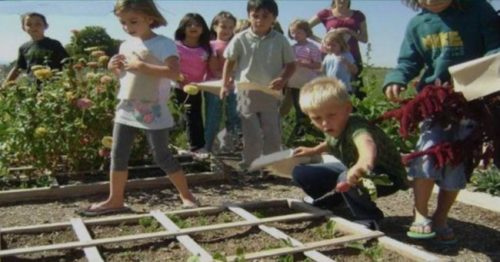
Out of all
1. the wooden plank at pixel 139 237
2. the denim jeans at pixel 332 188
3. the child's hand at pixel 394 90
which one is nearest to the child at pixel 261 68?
the denim jeans at pixel 332 188

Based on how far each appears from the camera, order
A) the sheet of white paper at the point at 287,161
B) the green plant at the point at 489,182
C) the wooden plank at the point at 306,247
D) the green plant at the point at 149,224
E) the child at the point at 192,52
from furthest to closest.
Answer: the child at the point at 192,52 < the green plant at the point at 489,182 < the sheet of white paper at the point at 287,161 < the green plant at the point at 149,224 < the wooden plank at the point at 306,247

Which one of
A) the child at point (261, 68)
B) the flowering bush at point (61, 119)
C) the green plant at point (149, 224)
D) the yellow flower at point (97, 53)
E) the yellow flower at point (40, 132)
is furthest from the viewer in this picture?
the yellow flower at point (97, 53)

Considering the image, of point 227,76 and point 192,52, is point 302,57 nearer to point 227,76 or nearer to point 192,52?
point 192,52

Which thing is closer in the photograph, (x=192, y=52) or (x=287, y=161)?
(x=287, y=161)

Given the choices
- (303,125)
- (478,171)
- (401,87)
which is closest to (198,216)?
(401,87)

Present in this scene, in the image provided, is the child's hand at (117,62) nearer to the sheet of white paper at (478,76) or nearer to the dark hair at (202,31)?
the sheet of white paper at (478,76)

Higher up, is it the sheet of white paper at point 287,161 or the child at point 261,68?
the child at point 261,68

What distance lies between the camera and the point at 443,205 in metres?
3.19

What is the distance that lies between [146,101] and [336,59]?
3163 millimetres

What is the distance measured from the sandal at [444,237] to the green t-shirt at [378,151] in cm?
29

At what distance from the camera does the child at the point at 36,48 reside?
609cm

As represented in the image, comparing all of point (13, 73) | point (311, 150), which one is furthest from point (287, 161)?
point (13, 73)

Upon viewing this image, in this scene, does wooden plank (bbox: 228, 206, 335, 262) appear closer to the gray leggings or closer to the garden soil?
the garden soil

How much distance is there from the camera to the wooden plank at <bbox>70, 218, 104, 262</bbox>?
2668 millimetres
